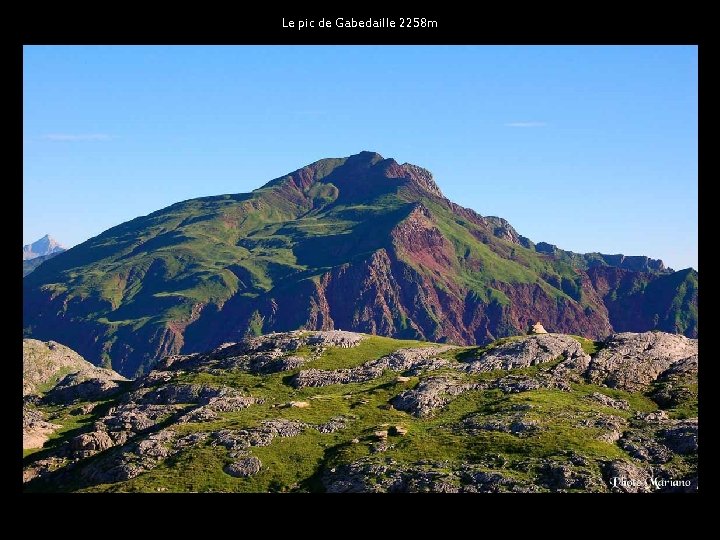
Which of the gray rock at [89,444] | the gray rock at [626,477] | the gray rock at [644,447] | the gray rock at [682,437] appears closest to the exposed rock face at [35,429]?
the gray rock at [89,444]

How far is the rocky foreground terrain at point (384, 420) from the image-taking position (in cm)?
8706

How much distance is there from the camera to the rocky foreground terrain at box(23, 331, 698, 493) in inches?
3428

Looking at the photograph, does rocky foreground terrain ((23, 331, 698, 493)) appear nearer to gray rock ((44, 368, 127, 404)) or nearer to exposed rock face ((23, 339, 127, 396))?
gray rock ((44, 368, 127, 404))

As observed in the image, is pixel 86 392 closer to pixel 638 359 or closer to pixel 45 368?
pixel 45 368

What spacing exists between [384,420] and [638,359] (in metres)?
44.9

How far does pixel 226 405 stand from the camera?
116 meters

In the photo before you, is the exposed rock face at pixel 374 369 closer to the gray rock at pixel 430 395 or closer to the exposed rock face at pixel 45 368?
the gray rock at pixel 430 395

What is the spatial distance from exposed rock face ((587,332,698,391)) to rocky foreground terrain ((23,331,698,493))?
29cm
